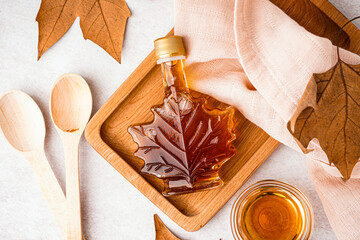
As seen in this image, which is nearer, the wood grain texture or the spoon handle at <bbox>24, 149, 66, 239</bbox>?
the wood grain texture

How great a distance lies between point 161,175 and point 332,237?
320mm

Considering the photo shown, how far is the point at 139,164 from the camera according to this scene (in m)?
0.59

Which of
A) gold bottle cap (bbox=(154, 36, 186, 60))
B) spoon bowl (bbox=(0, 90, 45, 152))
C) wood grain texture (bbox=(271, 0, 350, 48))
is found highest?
wood grain texture (bbox=(271, 0, 350, 48))

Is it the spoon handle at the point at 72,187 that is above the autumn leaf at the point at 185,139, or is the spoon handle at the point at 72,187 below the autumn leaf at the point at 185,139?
below

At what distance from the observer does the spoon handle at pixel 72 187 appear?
62cm

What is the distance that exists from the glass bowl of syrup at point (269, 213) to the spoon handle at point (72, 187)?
0.95 feet

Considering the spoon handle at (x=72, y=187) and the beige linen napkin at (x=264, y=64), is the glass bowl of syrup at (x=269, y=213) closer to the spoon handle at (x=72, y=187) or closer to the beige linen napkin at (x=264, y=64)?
the beige linen napkin at (x=264, y=64)

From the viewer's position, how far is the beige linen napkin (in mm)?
480

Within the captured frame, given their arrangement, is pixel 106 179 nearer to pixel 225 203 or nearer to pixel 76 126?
pixel 76 126

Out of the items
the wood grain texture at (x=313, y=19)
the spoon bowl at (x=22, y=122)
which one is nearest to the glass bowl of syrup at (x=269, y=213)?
the wood grain texture at (x=313, y=19)

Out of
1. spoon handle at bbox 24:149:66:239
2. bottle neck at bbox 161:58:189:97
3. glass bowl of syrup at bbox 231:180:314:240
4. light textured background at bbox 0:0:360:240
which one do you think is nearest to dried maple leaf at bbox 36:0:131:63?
light textured background at bbox 0:0:360:240

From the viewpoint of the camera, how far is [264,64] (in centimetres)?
49

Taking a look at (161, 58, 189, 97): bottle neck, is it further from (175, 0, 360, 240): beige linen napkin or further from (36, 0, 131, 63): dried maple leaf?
(36, 0, 131, 63): dried maple leaf

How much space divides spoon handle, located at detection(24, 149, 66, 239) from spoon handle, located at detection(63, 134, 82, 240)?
0.02 m
